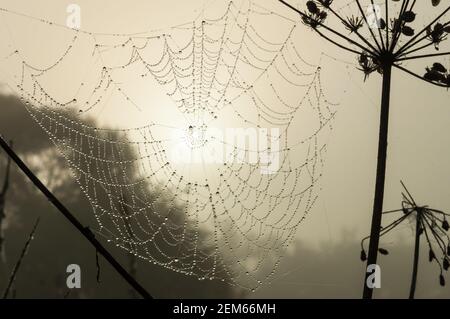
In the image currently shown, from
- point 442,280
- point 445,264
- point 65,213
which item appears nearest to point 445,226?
point 442,280

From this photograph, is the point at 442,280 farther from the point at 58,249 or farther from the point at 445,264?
the point at 58,249

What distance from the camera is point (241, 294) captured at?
3412cm

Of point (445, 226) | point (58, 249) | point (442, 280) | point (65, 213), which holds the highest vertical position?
point (58, 249)

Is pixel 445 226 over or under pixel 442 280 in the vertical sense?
over

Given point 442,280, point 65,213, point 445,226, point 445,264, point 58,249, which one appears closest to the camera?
point 65,213

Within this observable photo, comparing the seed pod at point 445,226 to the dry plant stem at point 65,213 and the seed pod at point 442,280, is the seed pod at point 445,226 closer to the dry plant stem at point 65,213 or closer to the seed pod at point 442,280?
the seed pod at point 442,280

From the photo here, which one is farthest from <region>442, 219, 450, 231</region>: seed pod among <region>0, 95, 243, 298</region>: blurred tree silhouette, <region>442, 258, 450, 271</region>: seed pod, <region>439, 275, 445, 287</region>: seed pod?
<region>0, 95, 243, 298</region>: blurred tree silhouette

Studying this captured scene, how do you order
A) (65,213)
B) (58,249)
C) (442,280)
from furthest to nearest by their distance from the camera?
(58,249) < (442,280) < (65,213)

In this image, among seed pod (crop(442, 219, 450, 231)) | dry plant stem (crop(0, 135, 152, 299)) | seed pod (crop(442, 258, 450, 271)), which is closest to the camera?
dry plant stem (crop(0, 135, 152, 299))

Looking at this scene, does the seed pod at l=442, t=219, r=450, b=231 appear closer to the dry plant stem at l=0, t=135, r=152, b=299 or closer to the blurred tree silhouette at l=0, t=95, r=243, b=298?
the dry plant stem at l=0, t=135, r=152, b=299

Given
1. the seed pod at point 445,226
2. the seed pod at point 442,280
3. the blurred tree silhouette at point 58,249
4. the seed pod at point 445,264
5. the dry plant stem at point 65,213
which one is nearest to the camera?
the dry plant stem at point 65,213

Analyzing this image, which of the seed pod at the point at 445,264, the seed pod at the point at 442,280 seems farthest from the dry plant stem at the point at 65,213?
the seed pod at the point at 442,280
